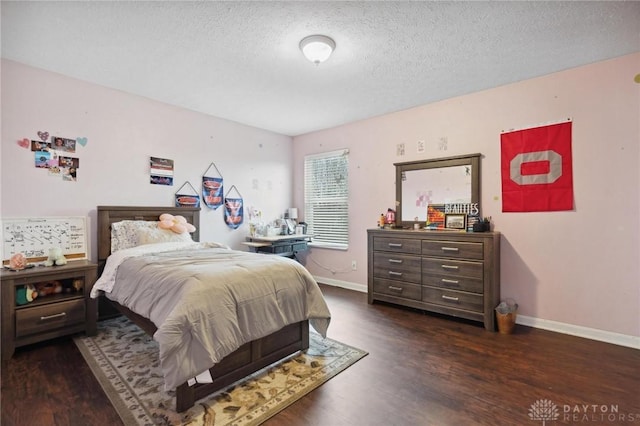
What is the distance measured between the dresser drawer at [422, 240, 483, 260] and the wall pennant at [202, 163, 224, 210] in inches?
109

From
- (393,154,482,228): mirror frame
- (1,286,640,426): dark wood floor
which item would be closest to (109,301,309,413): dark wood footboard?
(1,286,640,426): dark wood floor

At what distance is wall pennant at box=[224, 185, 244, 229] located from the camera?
434 cm

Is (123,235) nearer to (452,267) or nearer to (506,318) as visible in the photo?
(452,267)

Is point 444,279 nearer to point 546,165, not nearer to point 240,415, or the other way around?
point 546,165

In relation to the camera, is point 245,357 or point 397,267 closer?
point 245,357

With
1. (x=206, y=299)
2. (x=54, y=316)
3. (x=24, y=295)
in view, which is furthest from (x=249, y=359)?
(x=24, y=295)

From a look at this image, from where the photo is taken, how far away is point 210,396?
188 cm

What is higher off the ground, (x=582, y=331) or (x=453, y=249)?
(x=453, y=249)

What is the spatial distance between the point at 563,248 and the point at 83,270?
4461 millimetres

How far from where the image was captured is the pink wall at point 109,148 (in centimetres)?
275

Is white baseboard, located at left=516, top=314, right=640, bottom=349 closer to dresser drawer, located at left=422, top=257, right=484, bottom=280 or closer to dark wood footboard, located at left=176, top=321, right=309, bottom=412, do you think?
dresser drawer, located at left=422, top=257, right=484, bottom=280

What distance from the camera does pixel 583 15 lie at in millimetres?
2057

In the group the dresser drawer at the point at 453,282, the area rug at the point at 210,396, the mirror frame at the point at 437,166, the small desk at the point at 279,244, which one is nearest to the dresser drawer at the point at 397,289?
the dresser drawer at the point at 453,282

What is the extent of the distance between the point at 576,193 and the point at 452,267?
51.1 inches
